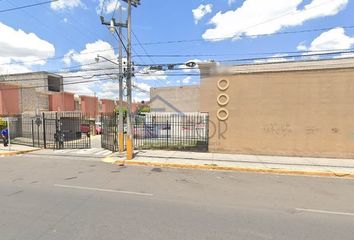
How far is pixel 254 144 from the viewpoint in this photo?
1336 cm

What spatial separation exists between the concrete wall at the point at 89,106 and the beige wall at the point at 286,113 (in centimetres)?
3799

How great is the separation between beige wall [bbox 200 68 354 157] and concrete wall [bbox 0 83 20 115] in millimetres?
21607

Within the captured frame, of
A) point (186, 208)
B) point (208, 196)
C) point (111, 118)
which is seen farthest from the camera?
point (111, 118)

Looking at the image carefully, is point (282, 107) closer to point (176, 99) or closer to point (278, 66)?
point (278, 66)

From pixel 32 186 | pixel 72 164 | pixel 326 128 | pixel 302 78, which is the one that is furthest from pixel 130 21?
pixel 326 128

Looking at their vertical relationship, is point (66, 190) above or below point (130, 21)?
below

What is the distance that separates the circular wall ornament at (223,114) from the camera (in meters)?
13.7

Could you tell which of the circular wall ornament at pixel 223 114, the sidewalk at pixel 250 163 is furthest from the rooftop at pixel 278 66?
the sidewalk at pixel 250 163

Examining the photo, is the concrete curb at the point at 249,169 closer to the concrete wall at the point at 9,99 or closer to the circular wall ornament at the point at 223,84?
the circular wall ornament at the point at 223,84

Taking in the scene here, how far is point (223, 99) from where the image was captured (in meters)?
13.8

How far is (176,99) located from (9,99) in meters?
28.7

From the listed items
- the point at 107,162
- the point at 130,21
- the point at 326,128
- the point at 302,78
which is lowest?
the point at 107,162

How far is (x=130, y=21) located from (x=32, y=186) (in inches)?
376

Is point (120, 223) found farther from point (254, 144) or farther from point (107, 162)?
point (254, 144)
